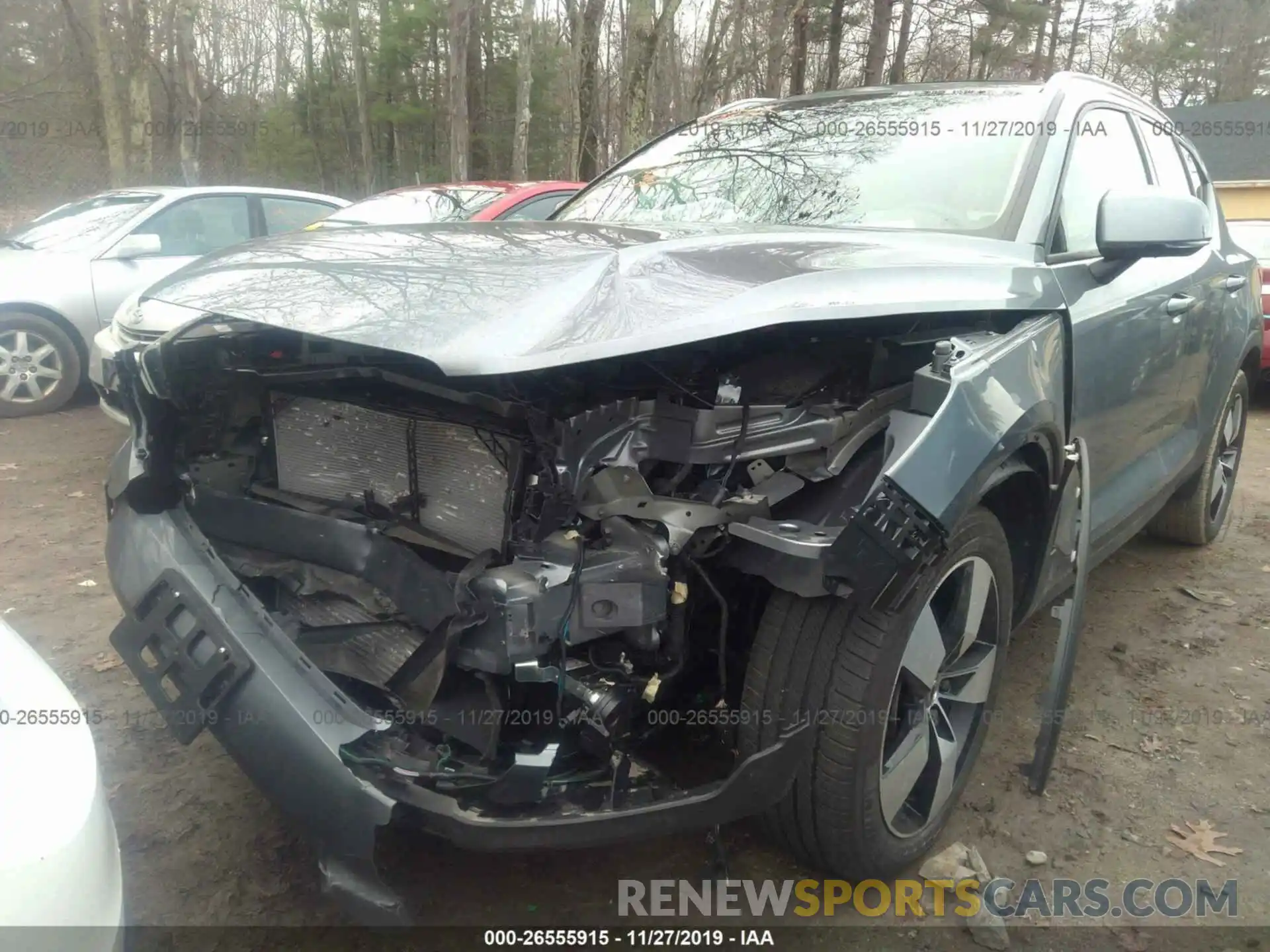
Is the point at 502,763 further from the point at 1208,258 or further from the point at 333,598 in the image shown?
the point at 1208,258

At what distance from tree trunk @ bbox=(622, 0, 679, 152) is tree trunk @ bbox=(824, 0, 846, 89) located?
6.07 metres

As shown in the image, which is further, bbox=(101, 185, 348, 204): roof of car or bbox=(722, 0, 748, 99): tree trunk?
bbox=(722, 0, 748, 99): tree trunk

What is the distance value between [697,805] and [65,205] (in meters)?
7.97

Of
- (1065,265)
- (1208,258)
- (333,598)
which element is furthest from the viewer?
(1208,258)

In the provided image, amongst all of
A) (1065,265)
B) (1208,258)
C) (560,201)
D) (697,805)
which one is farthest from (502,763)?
(560,201)

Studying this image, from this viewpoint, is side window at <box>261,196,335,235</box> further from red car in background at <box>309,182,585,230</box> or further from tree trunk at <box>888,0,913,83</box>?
tree trunk at <box>888,0,913,83</box>

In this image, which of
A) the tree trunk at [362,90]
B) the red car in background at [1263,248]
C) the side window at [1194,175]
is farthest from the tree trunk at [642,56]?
the tree trunk at [362,90]

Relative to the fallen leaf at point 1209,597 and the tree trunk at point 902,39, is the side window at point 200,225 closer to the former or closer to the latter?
the fallen leaf at point 1209,597

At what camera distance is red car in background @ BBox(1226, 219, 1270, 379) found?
6.96m

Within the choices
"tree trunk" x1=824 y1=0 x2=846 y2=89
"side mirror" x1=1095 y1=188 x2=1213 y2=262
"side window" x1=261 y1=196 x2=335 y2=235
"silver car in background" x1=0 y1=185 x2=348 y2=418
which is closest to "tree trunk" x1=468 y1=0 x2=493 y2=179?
"tree trunk" x1=824 y1=0 x2=846 y2=89

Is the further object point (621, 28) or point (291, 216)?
point (621, 28)

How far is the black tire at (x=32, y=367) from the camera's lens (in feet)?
20.0

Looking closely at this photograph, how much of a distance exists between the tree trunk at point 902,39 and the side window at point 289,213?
12.4 m

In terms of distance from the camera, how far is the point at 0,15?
70.8ft
